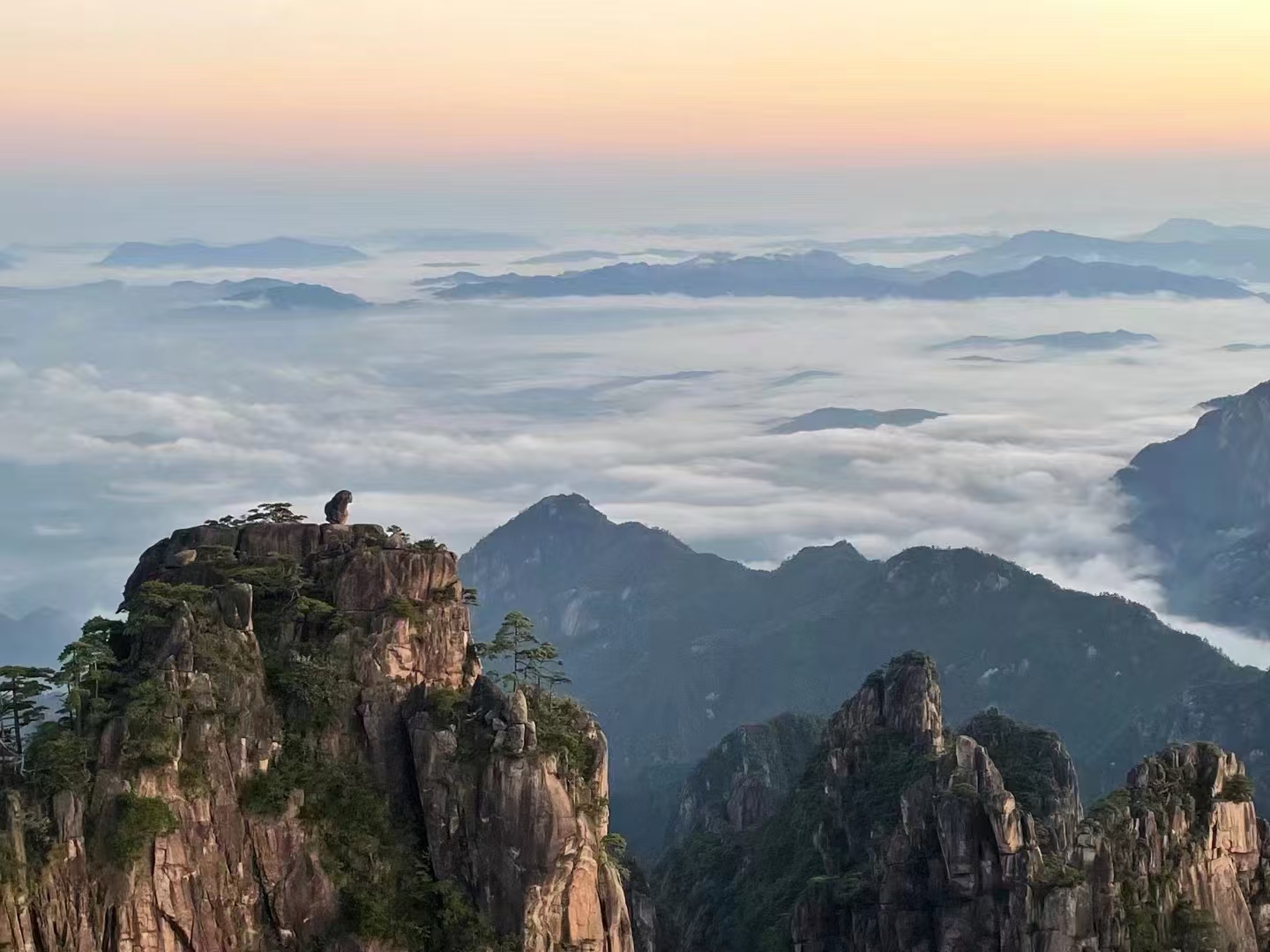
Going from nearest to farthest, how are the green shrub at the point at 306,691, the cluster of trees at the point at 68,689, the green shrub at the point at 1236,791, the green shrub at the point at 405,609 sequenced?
1. the cluster of trees at the point at 68,689
2. the green shrub at the point at 306,691
3. the green shrub at the point at 405,609
4. the green shrub at the point at 1236,791

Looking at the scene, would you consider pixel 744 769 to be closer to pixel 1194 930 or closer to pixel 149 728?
pixel 1194 930

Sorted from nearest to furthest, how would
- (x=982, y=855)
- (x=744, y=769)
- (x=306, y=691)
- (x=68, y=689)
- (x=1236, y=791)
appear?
(x=68, y=689), (x=306, y=691), (x=1236, y=791), (x=982, y=855), (x=744, y=769)

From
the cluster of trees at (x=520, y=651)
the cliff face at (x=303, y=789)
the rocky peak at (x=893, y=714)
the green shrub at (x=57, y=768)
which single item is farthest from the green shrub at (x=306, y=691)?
the rocky peak at (x=893, y=714)

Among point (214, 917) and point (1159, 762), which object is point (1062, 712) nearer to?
point (1159, 762)

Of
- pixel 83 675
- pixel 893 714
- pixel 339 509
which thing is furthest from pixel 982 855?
pixel 83 675

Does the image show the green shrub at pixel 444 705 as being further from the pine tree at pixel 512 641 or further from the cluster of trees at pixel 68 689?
the cluster of trees at pixel 68 689

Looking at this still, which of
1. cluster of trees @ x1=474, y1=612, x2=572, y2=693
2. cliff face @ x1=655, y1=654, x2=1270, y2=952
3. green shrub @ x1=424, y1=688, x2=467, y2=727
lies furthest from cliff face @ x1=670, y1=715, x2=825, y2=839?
green shrub @ x1=424, y1=688, x2=467, y2=727

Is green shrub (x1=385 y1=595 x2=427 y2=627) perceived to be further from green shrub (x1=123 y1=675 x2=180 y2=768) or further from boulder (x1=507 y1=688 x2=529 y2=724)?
green shrub (x1=123 y1=675 x2=180 y2=768)
